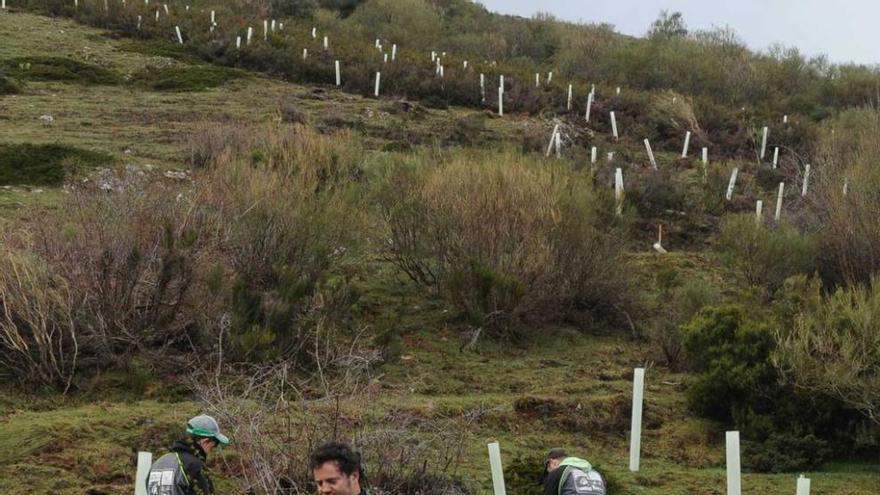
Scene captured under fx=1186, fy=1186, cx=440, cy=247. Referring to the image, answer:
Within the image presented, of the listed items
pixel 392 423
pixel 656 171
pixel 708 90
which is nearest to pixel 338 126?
pixel 656 171

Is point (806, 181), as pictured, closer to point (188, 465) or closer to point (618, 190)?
point (618, 190)

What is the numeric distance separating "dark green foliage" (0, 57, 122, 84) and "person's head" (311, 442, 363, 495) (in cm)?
2374

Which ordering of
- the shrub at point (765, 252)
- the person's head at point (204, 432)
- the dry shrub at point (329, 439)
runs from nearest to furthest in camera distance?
1. the person's head at point (204, 432)
2. the dry shrub at point (329, 439)
3. the shrub at point (765, 252)

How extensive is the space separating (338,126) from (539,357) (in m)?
11.2

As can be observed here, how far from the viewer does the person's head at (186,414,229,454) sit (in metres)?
6.48

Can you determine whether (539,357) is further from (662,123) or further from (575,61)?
(575,61)

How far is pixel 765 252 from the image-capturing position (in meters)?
15.9

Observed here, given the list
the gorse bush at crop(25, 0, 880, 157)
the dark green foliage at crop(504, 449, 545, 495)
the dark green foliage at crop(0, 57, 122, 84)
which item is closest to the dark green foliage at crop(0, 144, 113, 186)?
the dark green foliage at crop(0, 57, 122, 84)

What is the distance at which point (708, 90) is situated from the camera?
39750 mm

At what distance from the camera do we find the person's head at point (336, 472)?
4.46 meters

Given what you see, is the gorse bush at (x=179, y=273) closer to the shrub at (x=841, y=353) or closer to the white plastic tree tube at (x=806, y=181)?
the shrub at (x=841, y=353)

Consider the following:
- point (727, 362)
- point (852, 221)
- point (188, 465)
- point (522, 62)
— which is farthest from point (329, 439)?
point (522, 62)

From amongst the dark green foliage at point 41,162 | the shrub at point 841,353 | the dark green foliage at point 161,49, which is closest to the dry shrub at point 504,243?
the shrub at point 841,353

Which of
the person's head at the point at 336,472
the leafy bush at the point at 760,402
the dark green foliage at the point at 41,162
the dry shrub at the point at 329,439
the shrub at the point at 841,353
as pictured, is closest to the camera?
the person's head at the point at 336,472
